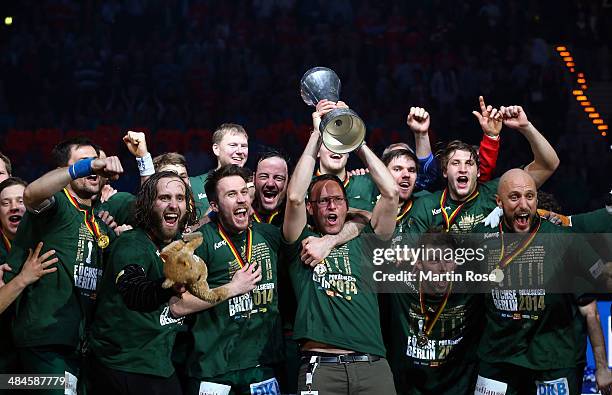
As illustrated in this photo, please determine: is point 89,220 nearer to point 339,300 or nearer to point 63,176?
point 63,176

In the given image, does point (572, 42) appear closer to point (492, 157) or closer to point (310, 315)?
point (492, 157)

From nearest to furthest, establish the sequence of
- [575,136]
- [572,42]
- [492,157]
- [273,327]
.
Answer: [273,327] < [492,157] < [575,136] < [572,42]

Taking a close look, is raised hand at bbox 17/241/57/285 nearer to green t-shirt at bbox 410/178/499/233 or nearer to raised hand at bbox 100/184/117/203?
raised hand at bbox 100/184/117/203

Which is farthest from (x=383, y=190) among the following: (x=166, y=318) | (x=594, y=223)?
(x=594, y=223)

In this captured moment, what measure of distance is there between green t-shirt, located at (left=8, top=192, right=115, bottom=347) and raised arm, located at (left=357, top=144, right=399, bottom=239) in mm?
1619

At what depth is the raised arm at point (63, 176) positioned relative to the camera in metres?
4.64

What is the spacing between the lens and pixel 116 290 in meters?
5.01

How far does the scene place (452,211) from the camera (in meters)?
6.09

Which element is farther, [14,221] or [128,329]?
[14,221]

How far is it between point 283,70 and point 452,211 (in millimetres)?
6531

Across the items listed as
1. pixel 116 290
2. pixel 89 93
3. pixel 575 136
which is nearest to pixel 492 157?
pixel 116 290

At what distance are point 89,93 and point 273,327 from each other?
7338mm

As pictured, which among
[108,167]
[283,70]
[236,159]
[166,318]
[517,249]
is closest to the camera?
[108,167]

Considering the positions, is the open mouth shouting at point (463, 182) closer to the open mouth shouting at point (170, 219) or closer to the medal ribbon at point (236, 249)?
the medal ribbon at point (236, 249)
